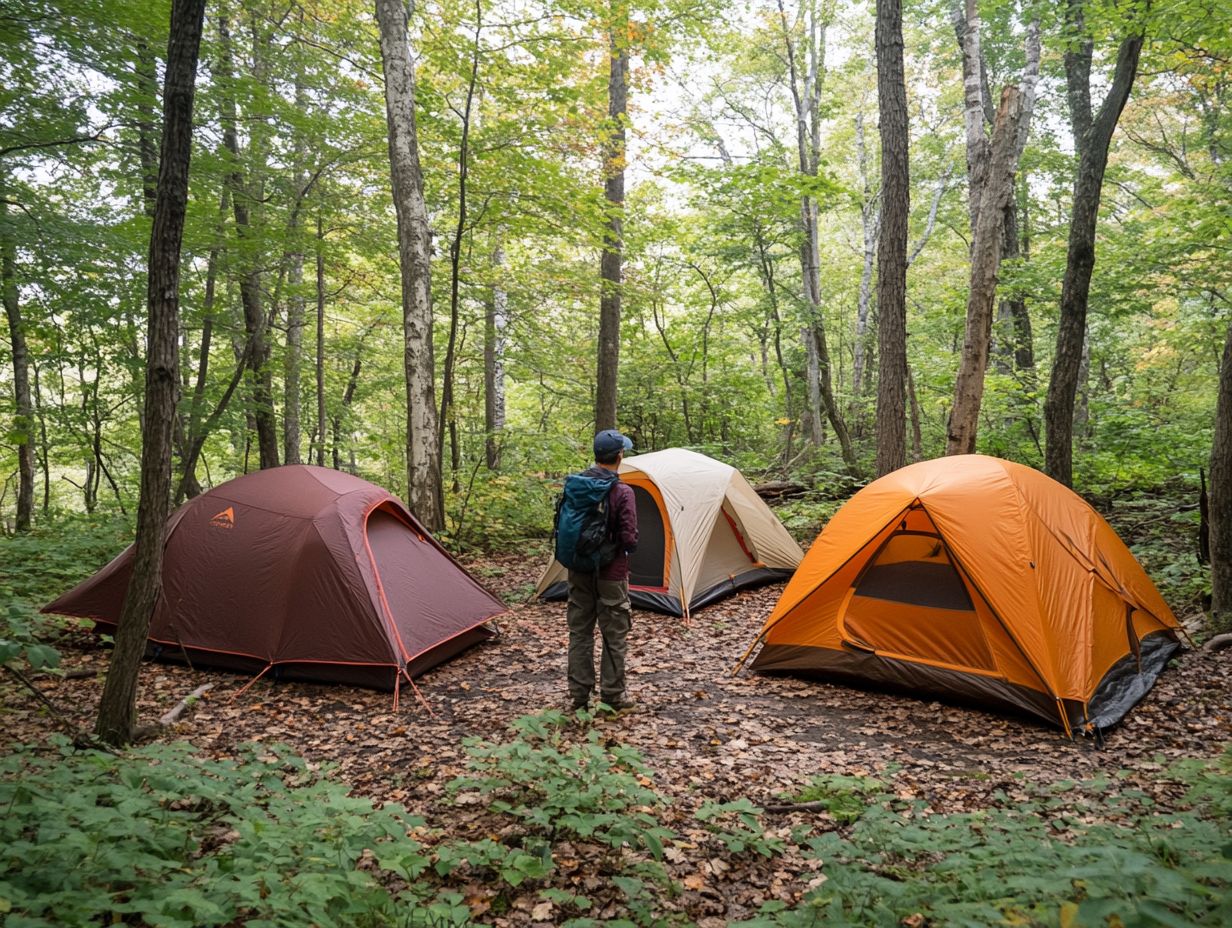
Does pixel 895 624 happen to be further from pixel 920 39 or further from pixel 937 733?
pixel 920 39

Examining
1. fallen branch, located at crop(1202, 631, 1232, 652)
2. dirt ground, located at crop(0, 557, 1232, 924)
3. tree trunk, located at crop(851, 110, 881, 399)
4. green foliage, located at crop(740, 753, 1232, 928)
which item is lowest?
dirt ground, located at crop(0, 557, 1232, 924)

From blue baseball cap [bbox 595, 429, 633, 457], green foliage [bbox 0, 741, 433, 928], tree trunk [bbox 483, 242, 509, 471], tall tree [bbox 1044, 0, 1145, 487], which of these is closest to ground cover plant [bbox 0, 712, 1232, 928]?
green foliage [bbox 0, 741, 433, 928]

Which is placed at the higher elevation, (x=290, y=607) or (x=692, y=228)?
(x=692, y=228)

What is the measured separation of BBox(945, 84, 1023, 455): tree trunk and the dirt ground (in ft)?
10.9

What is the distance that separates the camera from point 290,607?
17.5 feet

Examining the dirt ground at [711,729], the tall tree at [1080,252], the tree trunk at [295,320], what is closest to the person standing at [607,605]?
the dirt ground at [711,729]

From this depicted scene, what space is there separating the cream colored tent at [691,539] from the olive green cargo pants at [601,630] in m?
2.52

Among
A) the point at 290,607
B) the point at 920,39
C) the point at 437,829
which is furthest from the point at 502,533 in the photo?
the point at 920,39

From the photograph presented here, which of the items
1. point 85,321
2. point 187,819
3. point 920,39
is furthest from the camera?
point 920,39

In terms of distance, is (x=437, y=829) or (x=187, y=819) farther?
(x=437, y=829)

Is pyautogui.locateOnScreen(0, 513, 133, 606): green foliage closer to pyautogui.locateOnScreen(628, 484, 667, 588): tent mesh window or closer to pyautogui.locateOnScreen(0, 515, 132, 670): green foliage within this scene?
pyautogui.locateOnScreen(0, 515, 132, 670): green foliage

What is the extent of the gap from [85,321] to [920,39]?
63.5 ft

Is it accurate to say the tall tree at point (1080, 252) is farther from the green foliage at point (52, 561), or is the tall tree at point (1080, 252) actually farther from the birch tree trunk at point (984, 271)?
A: the green foliage at point (52, 561)

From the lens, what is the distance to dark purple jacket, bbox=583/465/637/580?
4691 millimetres
